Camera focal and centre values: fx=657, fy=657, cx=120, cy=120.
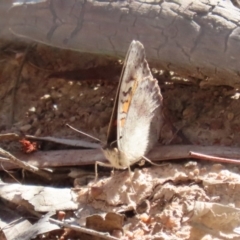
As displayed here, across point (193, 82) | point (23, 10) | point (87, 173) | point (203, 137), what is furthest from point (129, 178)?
point (23, 10)

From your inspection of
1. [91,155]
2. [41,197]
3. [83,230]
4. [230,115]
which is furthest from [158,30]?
[83,230]

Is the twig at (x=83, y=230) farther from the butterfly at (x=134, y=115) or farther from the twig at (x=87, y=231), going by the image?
the butterfly at (x=134, y=115)

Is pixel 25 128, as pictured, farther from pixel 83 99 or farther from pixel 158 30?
pixel 158 30

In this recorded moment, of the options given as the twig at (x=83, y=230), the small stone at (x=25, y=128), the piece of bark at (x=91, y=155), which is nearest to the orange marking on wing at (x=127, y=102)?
the piece of bark at (x=91, y=155)

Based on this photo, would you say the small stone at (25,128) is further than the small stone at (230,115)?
Yes

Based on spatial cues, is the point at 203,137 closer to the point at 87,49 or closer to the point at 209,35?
the point at 209,35

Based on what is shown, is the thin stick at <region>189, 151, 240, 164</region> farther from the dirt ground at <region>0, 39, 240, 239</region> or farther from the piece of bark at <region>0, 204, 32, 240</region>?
the piece of bark at <region>0, 204, 32, 240</region>
